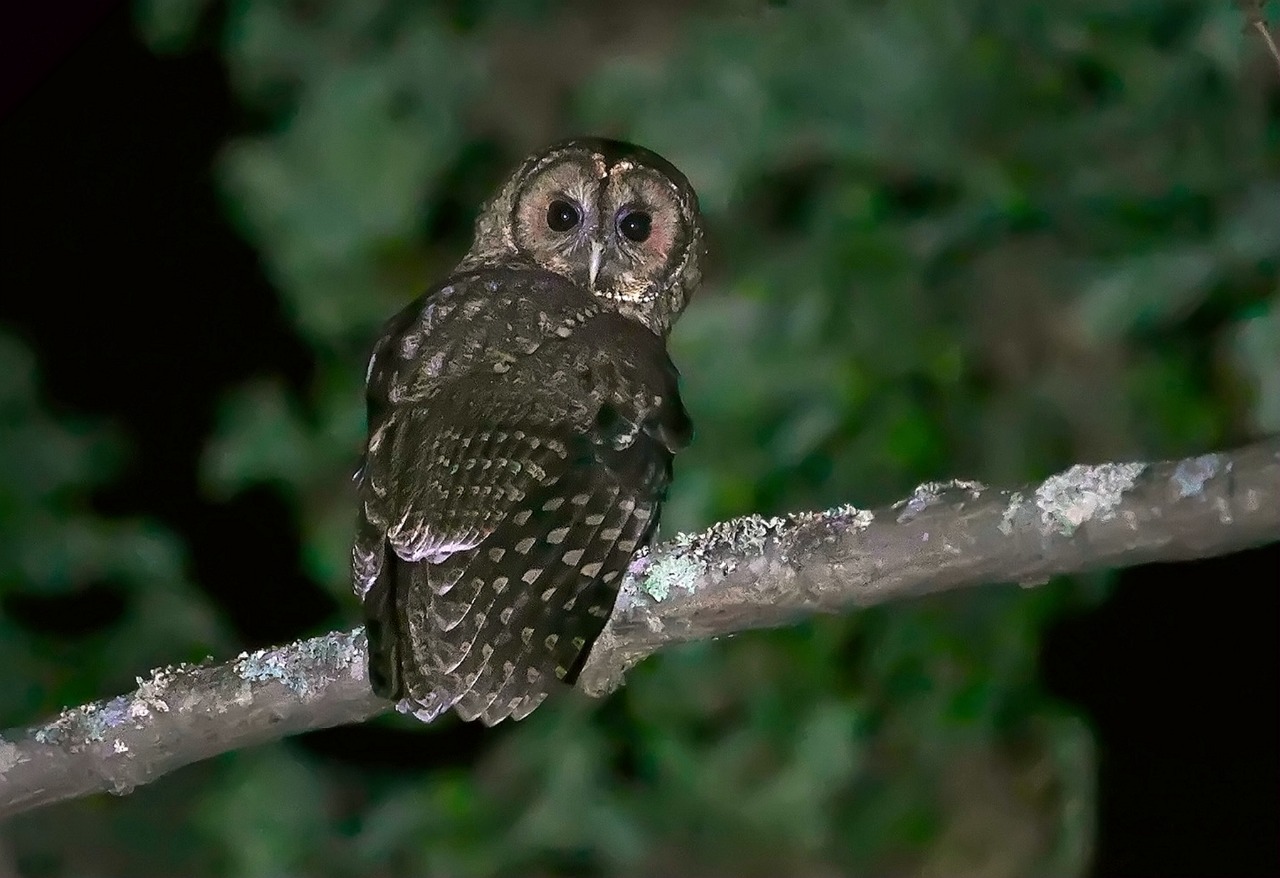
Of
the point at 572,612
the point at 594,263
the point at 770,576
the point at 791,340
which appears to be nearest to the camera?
the point at 770,576

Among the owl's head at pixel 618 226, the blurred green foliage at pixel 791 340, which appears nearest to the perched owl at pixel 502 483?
the owl's head at pixel 618 226

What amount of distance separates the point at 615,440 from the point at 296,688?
372mm

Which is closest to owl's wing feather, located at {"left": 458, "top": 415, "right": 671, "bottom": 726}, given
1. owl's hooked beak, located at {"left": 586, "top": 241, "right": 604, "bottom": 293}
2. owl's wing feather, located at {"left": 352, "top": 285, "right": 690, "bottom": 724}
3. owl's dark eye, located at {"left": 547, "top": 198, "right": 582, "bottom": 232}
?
owl's wing feather, located at {"left": 352, "top": 285, "right": 690, "bottom": 724}

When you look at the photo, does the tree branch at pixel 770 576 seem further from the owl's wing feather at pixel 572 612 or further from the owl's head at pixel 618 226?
the owl's head at pixel 618 226

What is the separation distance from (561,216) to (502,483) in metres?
0.65

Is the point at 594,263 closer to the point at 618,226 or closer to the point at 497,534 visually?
the point at 618,226

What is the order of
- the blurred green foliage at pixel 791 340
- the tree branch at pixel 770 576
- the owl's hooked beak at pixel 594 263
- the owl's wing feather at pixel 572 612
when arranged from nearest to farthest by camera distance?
the tree branch at pixel 770 576, the owl's wing feather at pixel 572 612, the owl's hooked beak at pixel 594 263, the blurred green foliage at pixel 791 340

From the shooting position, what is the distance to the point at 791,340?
1.99 m

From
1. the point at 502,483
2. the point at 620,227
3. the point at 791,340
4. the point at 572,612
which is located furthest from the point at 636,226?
the point at 572,612

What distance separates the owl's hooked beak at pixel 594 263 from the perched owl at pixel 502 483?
68 millimetres

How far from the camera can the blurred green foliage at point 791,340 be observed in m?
2.04

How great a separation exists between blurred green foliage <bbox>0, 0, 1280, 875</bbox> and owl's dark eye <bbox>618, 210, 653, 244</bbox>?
17cm

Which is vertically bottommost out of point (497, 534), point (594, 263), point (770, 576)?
point (770, 576)

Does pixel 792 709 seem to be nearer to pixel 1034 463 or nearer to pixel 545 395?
pixel 1034 463
